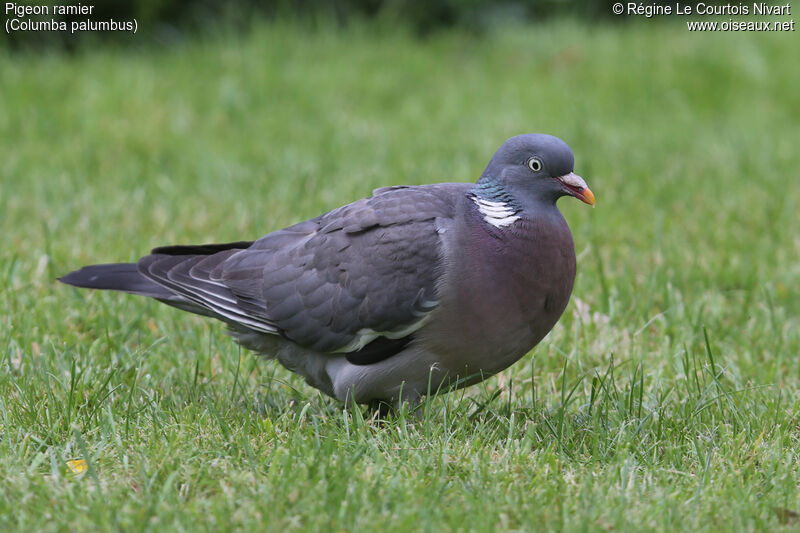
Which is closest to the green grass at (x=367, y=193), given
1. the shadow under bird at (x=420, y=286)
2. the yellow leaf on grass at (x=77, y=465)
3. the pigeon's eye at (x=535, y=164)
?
the yellow leaf on grass at (x=77, y=465)

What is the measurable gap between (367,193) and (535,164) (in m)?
2.27

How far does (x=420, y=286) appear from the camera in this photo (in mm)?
3225

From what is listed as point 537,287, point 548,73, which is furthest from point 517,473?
point 548,73

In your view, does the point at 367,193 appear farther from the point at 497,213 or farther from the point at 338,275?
the point at 497,213

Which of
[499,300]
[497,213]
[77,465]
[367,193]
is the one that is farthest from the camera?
[367,193]

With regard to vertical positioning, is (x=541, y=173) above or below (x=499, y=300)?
above

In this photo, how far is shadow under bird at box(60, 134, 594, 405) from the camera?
10.5ft

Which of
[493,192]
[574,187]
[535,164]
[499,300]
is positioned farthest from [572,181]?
[499,300]

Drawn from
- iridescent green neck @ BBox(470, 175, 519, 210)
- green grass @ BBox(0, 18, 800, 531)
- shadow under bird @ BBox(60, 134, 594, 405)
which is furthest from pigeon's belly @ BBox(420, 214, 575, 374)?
green grass @ BBox(0, 18, 800, 531)

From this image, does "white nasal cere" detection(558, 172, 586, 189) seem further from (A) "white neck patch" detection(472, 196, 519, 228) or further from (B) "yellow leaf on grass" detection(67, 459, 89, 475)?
(B) "yellow leaf on grass" detection(67, 459, 89, 475)

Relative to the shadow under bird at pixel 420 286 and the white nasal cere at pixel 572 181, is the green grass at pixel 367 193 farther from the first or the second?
the white nasal cere at pixel 572 181

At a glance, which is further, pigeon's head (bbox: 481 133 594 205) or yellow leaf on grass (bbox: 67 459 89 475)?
pigeon's head (bbox: 481 133 594 205)

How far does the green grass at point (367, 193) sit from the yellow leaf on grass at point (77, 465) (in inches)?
1.1

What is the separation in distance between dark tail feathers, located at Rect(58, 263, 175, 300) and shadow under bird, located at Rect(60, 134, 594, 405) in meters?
0.14
